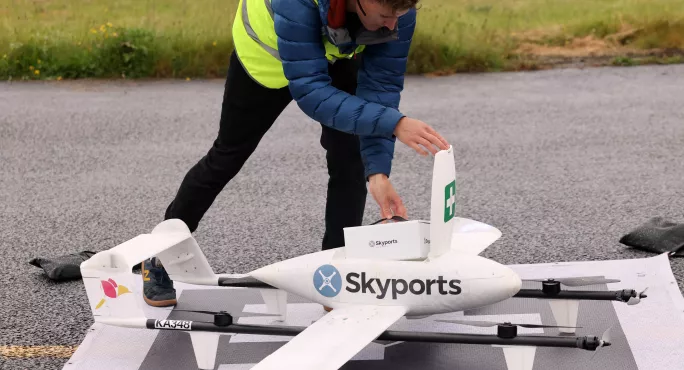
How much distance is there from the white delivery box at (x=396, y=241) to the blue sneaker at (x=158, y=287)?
101 cm

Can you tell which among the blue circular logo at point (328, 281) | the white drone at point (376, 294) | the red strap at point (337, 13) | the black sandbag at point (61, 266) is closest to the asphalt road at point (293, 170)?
the black sandbag at point (61, 266)

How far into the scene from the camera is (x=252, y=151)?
377 centimetres

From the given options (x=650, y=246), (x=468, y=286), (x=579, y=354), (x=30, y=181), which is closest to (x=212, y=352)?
(x=468, y=286)

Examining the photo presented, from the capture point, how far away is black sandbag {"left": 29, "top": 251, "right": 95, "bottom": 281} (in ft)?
14.2

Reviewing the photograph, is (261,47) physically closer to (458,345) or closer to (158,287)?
(158,287)

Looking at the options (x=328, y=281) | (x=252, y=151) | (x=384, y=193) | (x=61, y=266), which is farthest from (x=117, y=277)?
(x=61, y=266)

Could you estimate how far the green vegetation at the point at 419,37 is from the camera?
9.56 metres

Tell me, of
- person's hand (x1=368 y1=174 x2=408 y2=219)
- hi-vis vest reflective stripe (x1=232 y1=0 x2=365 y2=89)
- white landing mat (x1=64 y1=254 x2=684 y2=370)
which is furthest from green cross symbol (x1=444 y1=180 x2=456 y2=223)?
hi-vis vest reflective stripe (x1=232 y1=0 x2=365 y2=89)

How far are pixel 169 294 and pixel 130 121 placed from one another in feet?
13.5

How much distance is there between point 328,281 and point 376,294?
0.17 metres

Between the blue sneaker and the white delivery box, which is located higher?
the white delivery box

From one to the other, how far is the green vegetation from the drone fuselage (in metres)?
6.36

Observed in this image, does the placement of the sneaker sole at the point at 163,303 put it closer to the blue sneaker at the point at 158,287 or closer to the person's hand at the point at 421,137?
the blue sneaker at the point at 158,287

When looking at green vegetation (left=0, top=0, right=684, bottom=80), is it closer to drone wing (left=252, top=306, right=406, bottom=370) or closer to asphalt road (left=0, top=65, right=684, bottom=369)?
asphalt road (left=0, top=65, right=684, bottom=369)
